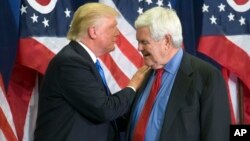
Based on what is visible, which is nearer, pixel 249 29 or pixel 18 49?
pixel 18 49

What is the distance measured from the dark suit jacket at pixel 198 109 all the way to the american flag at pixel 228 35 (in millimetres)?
1258

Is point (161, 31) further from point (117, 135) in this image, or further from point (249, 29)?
point (249, 29)

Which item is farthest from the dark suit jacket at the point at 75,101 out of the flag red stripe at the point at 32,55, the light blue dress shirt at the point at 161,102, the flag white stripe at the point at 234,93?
the flag white stripe at the point at 234,93

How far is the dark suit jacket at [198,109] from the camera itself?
5.43 feet

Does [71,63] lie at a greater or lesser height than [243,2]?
lesser

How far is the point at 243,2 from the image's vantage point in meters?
2.99

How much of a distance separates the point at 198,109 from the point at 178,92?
0.10 meters

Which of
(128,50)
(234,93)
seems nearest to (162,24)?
(128,50)

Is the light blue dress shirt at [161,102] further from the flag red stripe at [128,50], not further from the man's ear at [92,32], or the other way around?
the flag red stripe at [128,50]

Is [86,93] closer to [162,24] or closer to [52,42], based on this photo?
[162,24]

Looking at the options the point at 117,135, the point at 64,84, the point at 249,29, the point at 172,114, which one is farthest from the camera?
the point at 249,29

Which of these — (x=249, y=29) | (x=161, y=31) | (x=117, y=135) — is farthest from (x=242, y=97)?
(x=161, y=31)

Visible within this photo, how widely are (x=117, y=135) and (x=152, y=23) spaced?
1.77 ft

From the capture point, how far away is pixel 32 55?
8.99 feet
